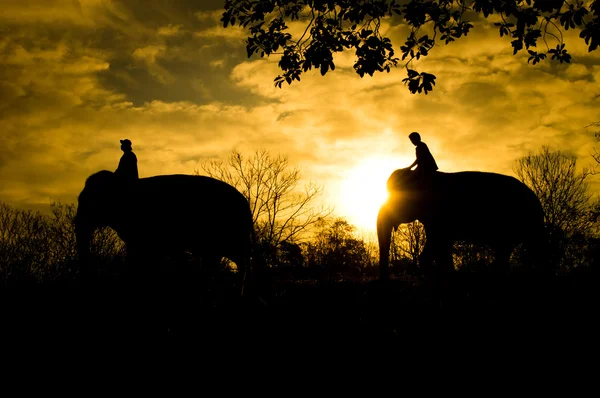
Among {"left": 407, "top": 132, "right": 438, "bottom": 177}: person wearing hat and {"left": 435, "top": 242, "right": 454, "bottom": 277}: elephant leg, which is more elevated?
{"left": 407, "top": 132, "right": 438, "bottom": 177}: person wearing hat

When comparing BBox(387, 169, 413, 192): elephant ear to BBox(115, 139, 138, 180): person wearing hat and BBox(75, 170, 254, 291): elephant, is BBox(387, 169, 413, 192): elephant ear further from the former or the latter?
BBox(115, 139, 138, 180): person wearing hat

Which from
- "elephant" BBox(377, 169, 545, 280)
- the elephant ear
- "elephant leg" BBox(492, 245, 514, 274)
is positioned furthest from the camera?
"elephant leg" BBox(492, 245, 514, 274)

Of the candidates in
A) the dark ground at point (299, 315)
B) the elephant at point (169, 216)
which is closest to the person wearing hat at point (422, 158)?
the dark ground at point (299, 315)

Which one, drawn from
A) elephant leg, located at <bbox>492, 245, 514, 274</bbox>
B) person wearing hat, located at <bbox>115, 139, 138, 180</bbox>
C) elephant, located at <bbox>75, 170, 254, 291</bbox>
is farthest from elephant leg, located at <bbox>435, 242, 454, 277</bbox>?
person wearing hat, located at <bbox>115, 139, 138, 180</bbox>

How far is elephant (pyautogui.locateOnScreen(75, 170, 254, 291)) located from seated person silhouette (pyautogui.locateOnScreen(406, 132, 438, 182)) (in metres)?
4.24

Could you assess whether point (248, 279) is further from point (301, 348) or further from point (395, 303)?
point (301, 348)

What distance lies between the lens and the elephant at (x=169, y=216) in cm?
959

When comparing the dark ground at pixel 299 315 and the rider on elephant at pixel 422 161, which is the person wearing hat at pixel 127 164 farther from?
the rider on elephant at pixel 422 161

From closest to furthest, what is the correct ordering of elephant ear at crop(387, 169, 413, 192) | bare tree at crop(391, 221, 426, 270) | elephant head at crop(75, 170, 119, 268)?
1. elephant head at crop(75, 170, 119, 268)
2. elephant ear at crop(387, 169, 413, 192)
3. bare tree at crop(391, 221, 426, 270)

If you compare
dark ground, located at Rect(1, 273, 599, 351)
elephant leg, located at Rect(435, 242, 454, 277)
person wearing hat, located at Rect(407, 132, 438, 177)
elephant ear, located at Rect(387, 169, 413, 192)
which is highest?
person wearing hat, located at Rect(407, 132, 438, 177)

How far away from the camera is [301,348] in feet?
14.8

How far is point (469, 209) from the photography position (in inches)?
404

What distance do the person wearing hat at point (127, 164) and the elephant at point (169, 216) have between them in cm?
14

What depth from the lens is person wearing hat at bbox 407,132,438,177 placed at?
9.84 metres
